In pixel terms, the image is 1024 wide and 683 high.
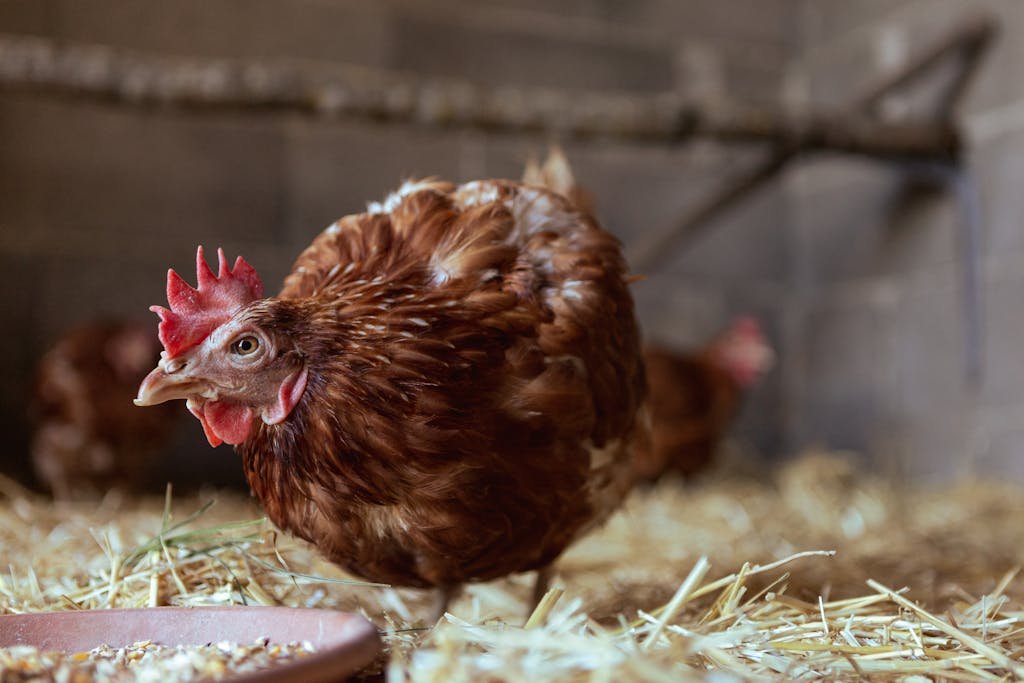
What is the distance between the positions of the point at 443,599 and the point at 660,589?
0.49 m

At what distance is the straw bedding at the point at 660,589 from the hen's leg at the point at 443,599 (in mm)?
40

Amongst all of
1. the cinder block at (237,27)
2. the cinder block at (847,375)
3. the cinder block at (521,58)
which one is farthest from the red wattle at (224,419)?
the cinder block at (847,375)

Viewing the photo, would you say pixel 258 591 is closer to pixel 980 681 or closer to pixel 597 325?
pixel 597 325

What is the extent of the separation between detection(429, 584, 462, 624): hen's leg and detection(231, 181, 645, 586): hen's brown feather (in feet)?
0.24

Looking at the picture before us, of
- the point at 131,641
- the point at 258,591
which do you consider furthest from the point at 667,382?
the point at 131,641

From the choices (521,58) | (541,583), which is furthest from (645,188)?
(541,583)

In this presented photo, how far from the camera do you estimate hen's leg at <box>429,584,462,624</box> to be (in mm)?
1616

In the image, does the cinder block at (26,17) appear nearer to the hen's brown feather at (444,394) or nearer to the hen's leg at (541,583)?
the hen's brown feather at (444,394)

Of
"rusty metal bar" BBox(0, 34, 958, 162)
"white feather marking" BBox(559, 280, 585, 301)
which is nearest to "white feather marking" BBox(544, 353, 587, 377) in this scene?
"white feather marking" BBox(559, 280, 585, 301)

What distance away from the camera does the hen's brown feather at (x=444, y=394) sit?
132 cm

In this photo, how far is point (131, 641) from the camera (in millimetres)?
1197

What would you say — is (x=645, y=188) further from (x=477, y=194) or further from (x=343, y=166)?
(x=477, y=194)

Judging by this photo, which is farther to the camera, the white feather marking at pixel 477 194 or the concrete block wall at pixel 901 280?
the concrete block wall at pixel 901 280

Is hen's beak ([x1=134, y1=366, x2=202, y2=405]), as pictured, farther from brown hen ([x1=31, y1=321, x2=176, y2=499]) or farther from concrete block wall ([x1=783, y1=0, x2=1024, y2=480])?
concrete block wall ([x1=783, y1=0, x2=1024, y2=480])
